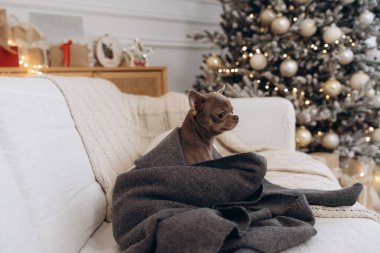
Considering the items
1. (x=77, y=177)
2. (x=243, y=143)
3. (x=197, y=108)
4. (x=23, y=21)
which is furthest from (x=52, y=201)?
(x=23, y=21)

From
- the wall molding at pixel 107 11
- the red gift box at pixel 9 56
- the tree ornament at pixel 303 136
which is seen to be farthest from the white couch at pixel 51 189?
the wall molding at pixel 107 11

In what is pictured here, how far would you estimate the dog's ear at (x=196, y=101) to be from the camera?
839 mm

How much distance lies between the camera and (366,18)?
1.83 meters

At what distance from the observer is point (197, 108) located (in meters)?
0.86

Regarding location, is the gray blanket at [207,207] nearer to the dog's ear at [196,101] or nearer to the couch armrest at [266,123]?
the dog's ear at [196,101]

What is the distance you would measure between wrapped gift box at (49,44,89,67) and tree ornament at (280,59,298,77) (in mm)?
1174

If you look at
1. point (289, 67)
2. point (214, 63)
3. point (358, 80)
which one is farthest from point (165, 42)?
point (358, 80)

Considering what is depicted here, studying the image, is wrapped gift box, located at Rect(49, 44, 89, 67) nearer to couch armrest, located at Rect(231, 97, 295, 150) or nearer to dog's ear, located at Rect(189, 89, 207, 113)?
couch armrest, located at Rect(231, 97, 295, 150)

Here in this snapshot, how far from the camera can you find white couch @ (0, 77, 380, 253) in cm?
59

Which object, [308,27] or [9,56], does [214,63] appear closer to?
[308,27]

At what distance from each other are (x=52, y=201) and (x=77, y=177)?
0.13 meters

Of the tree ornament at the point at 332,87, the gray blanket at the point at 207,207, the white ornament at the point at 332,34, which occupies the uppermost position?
the white ornament at the point at 332,34

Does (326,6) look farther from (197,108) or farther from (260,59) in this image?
(197,108)

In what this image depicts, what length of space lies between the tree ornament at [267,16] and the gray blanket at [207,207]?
1.33 m
